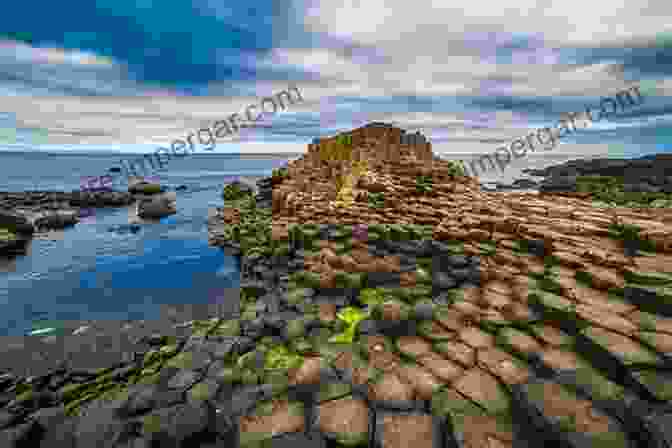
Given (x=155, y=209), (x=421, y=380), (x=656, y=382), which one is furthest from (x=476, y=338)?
(x=155, y=209)

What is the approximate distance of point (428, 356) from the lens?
3371 millimetres

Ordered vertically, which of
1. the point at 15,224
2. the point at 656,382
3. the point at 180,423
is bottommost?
the point at 15,224

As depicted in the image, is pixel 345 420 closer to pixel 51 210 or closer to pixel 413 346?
pixel 413 346

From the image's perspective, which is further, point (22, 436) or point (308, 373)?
point (22, 436)

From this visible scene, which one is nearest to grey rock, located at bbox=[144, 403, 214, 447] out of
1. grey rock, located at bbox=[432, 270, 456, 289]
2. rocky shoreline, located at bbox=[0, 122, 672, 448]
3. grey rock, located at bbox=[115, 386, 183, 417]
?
rocky shoreline, located at bbox=[0, 122, 672, 448]

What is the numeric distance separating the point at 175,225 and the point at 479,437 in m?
24.8

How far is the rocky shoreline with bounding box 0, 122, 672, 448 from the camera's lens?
8.24ft

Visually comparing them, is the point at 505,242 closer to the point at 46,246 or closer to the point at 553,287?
the point at 553,287

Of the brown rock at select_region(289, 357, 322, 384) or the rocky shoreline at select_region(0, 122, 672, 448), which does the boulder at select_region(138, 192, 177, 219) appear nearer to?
the rocky shoreline at select_region(0, 122, 672, 448)

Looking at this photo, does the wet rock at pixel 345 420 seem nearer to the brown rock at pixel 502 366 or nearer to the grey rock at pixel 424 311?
the brown rock at pixel 502 366

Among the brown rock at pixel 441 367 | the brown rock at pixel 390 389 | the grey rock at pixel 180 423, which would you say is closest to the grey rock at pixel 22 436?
the grey rock at pixel 180 423

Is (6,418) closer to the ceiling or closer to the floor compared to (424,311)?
closer to the floor

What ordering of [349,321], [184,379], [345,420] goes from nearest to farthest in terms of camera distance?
[345,420] → [184,379] → [349,321]

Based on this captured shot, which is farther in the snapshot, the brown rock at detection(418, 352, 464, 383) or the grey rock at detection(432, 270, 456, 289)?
the grey rock at detection(432, 270, 456, 289)
